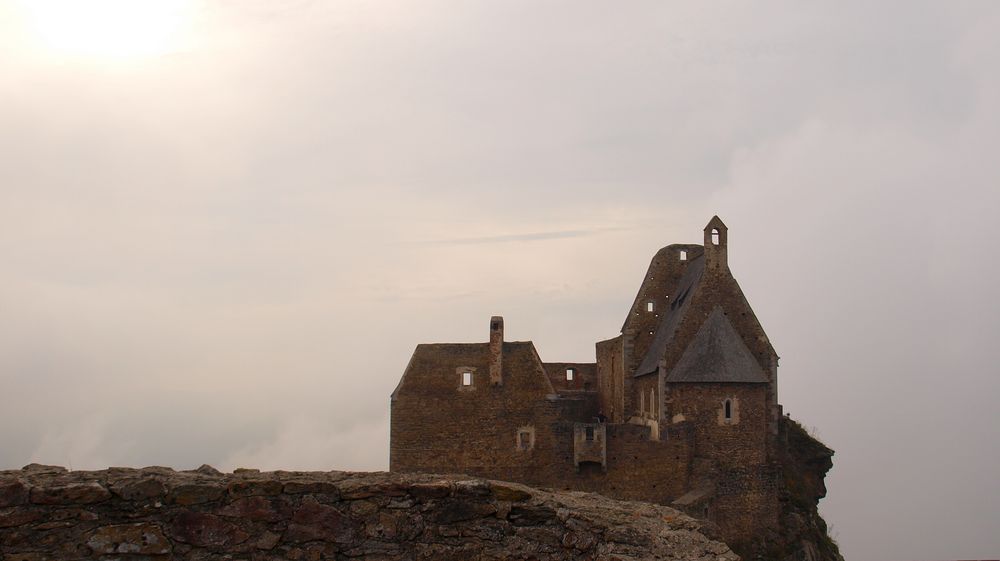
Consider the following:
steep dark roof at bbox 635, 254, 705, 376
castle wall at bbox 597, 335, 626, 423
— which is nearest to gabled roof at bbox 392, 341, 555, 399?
steep dark roof at bbox 635, 254, 705, 376

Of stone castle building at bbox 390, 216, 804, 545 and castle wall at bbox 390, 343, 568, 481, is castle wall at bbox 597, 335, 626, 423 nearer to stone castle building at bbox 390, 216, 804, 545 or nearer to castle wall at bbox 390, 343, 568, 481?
stone castle building at bbox 390, 216, 804, 545

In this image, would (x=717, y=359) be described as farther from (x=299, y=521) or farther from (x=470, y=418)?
(x=299, y=521)

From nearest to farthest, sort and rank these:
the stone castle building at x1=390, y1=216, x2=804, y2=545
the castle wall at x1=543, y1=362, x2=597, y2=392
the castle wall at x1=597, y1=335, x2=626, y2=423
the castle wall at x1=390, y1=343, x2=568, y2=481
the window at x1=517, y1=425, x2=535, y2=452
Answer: the stone castle building at x1=390, y1=216, x2=804, y2=545
the window at x1=517, y1=425, x2=535, y2=452
the castle wall at x1=390, y1=343, x2=568, y2=481
the castle wall at x1=597, y1=335, x2=626, y2=423
the castle wall at x1=543, y1=362, x2=597, y2=392

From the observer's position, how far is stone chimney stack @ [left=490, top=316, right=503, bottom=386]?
37719 millimetres

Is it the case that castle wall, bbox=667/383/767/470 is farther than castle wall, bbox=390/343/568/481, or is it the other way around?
castle wall, bbox=390/343/568/481

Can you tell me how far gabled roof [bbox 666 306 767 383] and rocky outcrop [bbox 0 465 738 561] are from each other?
24003mm

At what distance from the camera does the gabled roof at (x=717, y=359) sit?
33.9 m

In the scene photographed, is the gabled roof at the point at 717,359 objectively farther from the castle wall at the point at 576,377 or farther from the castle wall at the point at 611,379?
the castle wall at the point at 576,377

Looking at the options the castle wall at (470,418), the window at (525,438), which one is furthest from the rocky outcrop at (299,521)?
the window at (525,438)

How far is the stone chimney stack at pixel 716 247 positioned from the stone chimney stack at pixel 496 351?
822cm

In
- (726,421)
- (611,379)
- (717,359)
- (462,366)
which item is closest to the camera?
(726,421)

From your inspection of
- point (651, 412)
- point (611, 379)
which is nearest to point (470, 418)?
point (651, 412)

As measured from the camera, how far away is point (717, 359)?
113ft

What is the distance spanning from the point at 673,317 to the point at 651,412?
415cm
